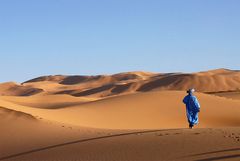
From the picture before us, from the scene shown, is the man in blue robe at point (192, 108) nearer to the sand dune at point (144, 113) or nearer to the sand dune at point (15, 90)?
the sand dune at point (144, 113)

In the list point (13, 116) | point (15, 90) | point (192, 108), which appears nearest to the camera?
point (192, 108)

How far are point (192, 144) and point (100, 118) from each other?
53.2ft

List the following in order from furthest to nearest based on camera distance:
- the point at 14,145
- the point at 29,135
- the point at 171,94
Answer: the point at 171,94 → the point at 29,135 → the point at 14,145

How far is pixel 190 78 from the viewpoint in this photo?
265 feet

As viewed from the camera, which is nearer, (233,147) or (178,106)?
(233,147)

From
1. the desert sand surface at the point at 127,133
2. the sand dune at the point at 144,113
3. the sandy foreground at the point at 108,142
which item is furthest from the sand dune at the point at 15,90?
the sandy foreground at the point at 108,142

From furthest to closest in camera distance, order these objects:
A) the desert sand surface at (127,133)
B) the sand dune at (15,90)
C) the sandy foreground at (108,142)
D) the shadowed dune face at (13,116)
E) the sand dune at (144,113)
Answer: the sand dune at (15,90) < the sand dune at (144,113) < the shadowed dune face at (13,116) < the desert sand surface at (127,133) < the sandy foreground at (108,142)

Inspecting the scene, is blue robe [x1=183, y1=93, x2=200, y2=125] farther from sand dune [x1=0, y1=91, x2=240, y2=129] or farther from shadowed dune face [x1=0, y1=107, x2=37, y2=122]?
sand dune [x1=0, y1=91, x2=240, y2=129]

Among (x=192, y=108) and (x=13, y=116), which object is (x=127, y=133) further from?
(x=13, y=116)

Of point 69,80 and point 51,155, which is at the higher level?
point 69,80

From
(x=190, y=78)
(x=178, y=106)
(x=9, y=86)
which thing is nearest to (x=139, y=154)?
(x=178, y=106)

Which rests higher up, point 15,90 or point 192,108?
point 15,90

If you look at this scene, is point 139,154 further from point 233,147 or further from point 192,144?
point 233,147

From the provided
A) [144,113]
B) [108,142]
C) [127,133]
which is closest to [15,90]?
[144,113]
